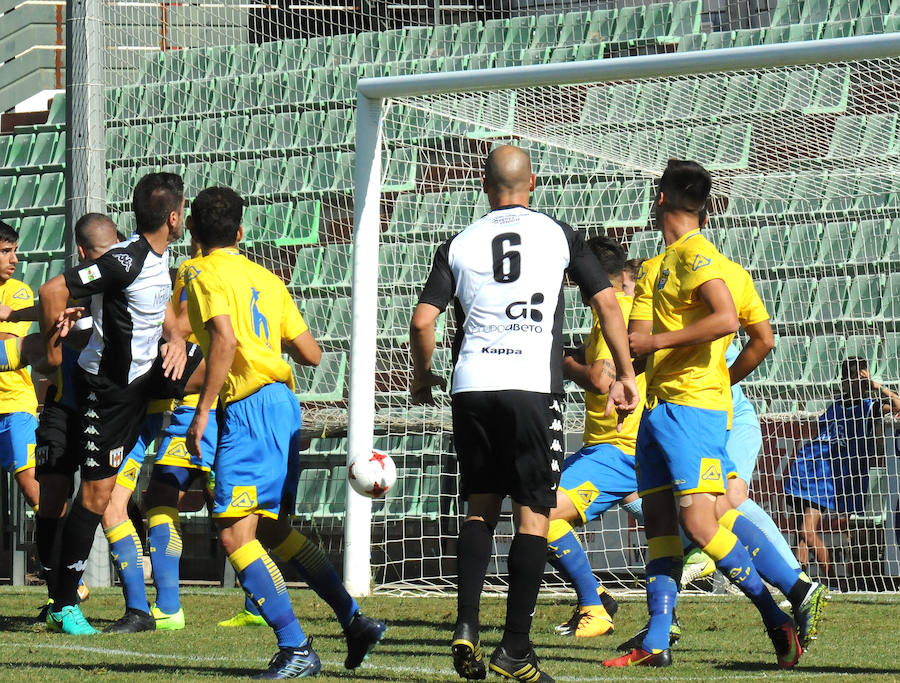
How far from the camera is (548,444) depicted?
13.1 ft

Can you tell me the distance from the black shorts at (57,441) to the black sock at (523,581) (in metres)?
2.56

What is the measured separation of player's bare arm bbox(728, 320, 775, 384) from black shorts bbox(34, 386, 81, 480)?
286 cm

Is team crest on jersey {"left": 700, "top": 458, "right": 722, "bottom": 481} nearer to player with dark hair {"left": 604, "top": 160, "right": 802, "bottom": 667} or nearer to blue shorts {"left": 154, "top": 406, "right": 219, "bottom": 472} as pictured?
player with dark hair {"left": 604, "top": 160, "right": 802, "bottom": 667}

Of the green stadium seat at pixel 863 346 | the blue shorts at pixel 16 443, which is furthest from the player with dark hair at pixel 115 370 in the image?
the green stadium seat at pixel 863 346

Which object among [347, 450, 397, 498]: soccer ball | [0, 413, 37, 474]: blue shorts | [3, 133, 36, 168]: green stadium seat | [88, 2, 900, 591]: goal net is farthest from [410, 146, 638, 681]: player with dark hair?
[3, 133, 36, 168]: green stadium seat

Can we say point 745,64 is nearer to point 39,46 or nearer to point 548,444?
point 548,444

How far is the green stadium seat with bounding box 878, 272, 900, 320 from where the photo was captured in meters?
11.1

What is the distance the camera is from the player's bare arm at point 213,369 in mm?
4184

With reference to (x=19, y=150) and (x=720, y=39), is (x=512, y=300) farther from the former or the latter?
→ (x=19, y=150)

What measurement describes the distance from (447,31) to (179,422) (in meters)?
10.1

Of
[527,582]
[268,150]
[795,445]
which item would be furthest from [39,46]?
[527,582]

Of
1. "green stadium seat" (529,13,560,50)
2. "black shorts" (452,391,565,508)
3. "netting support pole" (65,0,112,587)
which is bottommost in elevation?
"black shorts" (452,391,565,508)

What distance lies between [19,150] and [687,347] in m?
12.4

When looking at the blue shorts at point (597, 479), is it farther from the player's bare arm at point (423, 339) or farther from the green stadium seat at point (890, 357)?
the green stadium seat at point (890, 357)
